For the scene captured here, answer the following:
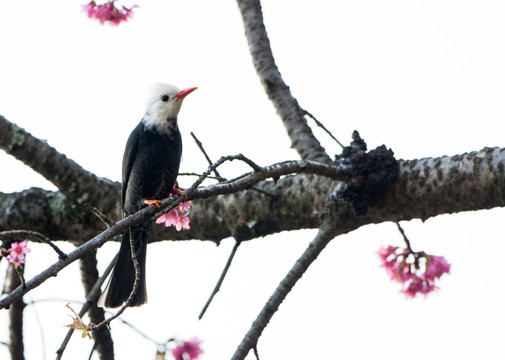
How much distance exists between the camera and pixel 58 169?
4168 mm

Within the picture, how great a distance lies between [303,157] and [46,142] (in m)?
Result: 1.49

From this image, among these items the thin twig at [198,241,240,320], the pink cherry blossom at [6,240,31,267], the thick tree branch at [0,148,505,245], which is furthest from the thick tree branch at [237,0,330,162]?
the pink cherry blossom at [6,240,31,267]

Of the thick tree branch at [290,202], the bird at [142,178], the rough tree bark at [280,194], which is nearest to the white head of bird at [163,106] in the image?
the bird at [142,178]

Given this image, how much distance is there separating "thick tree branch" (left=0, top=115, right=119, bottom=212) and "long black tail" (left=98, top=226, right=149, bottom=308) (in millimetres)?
313

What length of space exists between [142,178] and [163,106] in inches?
23.0

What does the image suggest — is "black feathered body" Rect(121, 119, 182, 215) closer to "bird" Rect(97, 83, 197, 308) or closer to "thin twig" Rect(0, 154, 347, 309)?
"bird" Rect(97, 83, 197, 308)

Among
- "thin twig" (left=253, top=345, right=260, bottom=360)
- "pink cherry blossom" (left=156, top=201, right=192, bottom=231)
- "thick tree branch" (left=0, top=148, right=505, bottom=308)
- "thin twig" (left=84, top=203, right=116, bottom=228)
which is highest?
"thick tree branch" (left=0, top=148, right=505, bottom=308)

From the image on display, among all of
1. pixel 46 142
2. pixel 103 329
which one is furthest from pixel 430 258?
pixel 46 142

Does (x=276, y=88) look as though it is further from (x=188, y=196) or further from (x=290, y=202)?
(x=188, y=196)

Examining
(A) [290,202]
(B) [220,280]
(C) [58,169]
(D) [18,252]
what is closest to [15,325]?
(D) [18,252]

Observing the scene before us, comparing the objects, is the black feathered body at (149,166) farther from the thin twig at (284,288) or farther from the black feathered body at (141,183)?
the thin twig at (284,288)

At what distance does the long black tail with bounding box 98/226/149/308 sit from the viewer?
389 cm

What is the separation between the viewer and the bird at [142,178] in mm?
3951

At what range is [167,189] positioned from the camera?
4148mm
